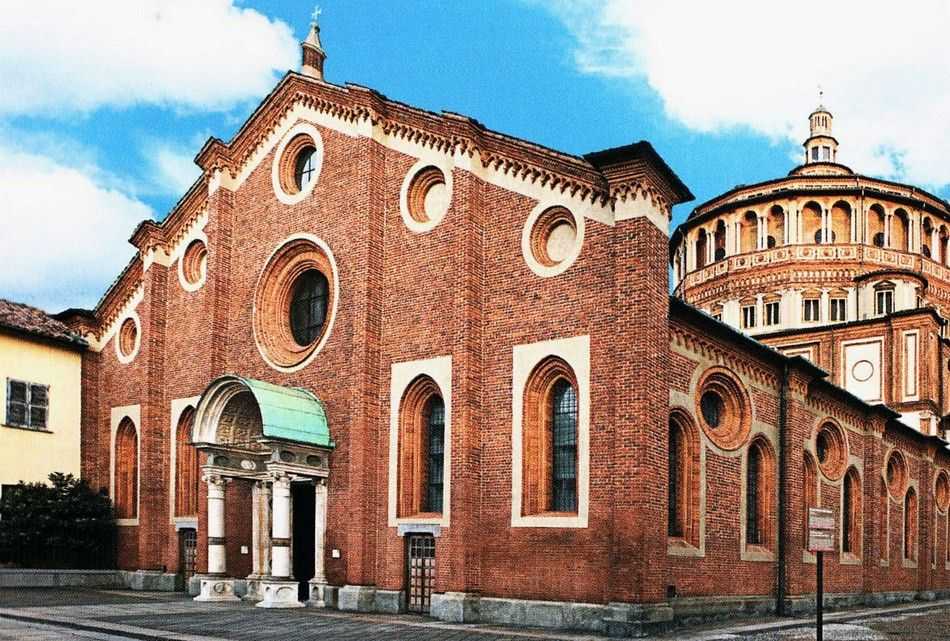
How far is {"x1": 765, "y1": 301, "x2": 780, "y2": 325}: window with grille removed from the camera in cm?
4528

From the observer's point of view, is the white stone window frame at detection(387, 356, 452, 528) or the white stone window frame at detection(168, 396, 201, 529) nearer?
the white stone window frame at detection(387, 356, 452, 528)

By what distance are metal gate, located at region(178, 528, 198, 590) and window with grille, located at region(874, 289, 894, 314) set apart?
101 ft

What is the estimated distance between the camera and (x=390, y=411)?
2220 centimetres

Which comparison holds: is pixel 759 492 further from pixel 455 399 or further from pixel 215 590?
pixel 215 590

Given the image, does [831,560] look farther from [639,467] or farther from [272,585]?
[272,585]

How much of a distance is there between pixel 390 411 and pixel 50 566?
13.3 m

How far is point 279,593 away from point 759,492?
11.7m

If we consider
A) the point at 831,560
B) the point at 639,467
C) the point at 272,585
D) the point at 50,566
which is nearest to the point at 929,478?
the point at 831,560

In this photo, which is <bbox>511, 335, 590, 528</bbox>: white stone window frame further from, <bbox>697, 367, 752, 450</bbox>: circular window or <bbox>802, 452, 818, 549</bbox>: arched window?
<bbox>802, 452, 818, 549</bbox>: arched window

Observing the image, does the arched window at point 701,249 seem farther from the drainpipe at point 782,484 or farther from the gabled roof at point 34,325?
the gabled roof at point 34,325

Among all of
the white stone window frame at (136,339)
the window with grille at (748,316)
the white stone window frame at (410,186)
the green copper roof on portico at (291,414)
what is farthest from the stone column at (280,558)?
the window with grille at (748,316)

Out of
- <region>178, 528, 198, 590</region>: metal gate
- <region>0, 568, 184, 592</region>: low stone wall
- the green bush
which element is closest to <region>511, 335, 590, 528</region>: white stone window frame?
<region>178, 528, 198, 590</region>: metal gate

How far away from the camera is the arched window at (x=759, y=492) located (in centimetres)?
2348

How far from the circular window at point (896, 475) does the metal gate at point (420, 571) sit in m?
18.6
